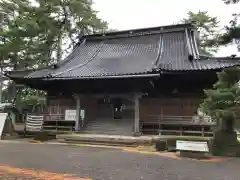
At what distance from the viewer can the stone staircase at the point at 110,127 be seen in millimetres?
17356

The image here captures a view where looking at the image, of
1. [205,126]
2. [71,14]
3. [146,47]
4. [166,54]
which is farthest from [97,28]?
[205,126]

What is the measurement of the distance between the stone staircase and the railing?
43.8 inches

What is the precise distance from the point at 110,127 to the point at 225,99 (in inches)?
362

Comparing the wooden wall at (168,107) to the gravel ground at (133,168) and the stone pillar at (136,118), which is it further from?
the gravel ground at (133,168)

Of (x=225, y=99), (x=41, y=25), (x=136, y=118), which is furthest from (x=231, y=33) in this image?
(x=41, y=25)

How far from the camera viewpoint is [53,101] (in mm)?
20219

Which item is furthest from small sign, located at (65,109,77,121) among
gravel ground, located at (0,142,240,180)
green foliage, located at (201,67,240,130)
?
green foliage, located at (201,67,240,130)

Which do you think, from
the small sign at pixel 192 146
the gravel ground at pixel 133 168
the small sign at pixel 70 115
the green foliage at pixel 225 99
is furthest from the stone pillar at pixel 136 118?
the gravel ground at pixel 133 168

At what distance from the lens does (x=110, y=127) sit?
1800 cm

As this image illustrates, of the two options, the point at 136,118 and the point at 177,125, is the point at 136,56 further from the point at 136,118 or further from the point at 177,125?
the point at 177,125

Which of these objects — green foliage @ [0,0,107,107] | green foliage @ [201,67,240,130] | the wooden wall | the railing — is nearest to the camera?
green foliage @ [201,67,240,130]

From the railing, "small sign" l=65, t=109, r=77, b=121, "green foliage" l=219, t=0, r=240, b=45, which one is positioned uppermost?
"green foliage" l=219, t=0, r=240, b=45

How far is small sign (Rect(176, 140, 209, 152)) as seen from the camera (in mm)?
10117

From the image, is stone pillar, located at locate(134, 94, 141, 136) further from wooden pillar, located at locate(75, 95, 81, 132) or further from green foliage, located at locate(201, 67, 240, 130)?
green foliage, located at locate(201, 67, 240, 130)
